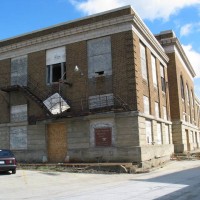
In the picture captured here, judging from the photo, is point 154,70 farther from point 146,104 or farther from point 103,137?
point 103,137

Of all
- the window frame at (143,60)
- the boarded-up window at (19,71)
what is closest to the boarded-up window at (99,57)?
the window frame at (143,60)

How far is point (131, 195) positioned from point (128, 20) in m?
15.5

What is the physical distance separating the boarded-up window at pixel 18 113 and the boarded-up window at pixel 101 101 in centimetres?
611

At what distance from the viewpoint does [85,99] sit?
2445 cm

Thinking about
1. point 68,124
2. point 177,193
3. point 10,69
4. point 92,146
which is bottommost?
point 177,193

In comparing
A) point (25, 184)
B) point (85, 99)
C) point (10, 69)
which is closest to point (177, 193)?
point (25, 184)

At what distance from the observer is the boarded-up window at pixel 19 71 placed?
2769 centimetres

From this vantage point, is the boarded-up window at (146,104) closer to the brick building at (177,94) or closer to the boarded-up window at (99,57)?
the boarded-up window at (99,57)

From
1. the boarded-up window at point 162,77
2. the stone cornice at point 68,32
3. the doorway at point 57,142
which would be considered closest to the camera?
the stone cornice at point 68,32

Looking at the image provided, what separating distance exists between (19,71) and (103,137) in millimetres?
9865

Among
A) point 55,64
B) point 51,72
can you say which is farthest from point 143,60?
point 51,72

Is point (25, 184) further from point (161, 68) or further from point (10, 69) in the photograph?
point (161, 68)

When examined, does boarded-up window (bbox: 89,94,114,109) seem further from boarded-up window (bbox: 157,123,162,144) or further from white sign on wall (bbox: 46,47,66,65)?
boarded-up window (bbox: 157,123,162,144)

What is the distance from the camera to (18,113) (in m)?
27.3
